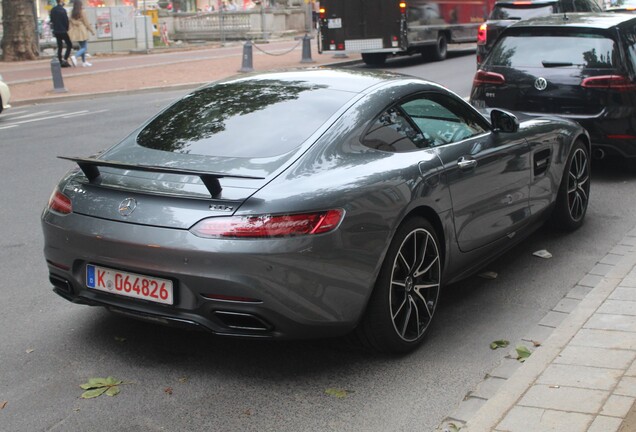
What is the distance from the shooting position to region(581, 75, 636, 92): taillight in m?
9.16

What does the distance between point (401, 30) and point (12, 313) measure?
20.0 meters

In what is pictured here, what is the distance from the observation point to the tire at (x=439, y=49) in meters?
26.2

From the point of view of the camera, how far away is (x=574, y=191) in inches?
288

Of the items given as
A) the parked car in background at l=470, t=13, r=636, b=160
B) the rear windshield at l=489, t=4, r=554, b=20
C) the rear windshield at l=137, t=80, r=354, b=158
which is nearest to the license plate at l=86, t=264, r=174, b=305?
the rear windshield at l=137, t=80, r=354, b=158

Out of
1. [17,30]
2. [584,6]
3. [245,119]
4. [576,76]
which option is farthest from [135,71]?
[245,119]

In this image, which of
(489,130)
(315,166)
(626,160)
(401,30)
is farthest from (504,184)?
(401,30)

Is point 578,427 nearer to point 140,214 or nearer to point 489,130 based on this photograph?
point 140,214

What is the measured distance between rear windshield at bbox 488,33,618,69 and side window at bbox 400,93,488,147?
3.87m

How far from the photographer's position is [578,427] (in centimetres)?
377

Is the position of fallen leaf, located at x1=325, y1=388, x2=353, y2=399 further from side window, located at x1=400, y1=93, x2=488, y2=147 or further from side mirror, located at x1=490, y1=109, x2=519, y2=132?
side mirror, located at x1=490, y1=109, x2=519, y2=132

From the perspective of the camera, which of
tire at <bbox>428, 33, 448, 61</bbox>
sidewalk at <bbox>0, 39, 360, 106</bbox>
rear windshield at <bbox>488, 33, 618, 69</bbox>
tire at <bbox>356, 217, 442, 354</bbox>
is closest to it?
tire at <bbox>356, 217, 442, 354</bbox>

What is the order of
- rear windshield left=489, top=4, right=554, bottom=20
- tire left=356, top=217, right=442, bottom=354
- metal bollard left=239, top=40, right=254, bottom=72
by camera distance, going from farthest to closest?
metal bollard left=239, top=40, right=254, bottom=72
rear windshield left=489, top=4, right=554, bottom=20
tire left=356, top=217, right=442, bottom=354

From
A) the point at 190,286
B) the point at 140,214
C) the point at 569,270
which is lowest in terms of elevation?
the point at 569,270

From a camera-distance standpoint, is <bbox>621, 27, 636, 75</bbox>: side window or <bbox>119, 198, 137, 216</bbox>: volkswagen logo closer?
<bbox>119, 198, 137, 216</bbox>: volkswagen logo
